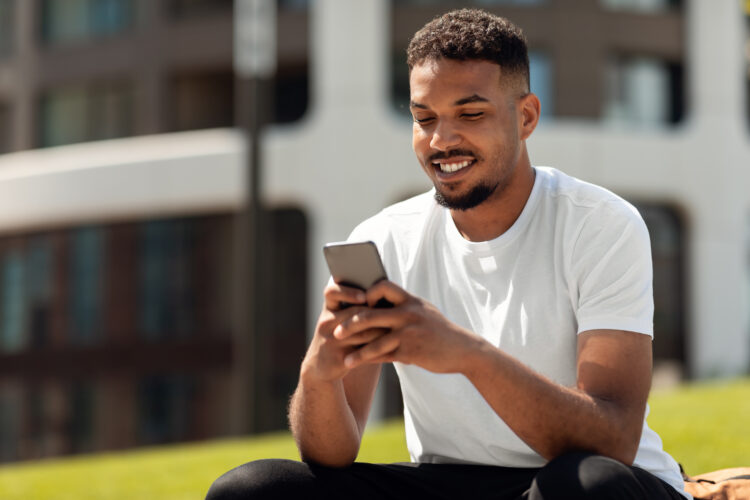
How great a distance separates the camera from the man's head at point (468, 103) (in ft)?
9.24

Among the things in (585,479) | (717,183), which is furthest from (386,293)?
(717,183)

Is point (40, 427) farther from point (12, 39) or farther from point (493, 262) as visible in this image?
point (493, 262)

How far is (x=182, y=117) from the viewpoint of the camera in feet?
68.4

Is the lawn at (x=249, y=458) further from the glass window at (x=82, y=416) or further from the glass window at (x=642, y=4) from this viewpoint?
the glass window at (x=82, y=416)

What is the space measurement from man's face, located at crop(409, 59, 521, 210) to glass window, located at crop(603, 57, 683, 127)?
1743 cm

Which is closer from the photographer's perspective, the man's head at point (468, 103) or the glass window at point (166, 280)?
the man's head at point (468, 103)

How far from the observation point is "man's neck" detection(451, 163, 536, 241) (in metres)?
2.96

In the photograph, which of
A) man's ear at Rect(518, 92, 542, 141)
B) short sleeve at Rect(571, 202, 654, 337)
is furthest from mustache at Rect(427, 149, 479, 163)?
short sleeve at Rect(571, 202, 654, 337)

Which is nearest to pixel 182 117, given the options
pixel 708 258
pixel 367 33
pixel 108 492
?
pixel 367 33

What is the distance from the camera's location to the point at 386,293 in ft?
7.92

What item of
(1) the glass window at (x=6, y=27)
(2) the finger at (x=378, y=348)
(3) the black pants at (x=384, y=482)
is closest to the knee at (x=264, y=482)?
(3) the black pants at (x=384, y=482)

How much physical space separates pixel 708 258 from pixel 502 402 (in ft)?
60.0

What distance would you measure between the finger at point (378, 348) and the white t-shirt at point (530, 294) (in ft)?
1.48

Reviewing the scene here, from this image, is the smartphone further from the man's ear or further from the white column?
the white column
